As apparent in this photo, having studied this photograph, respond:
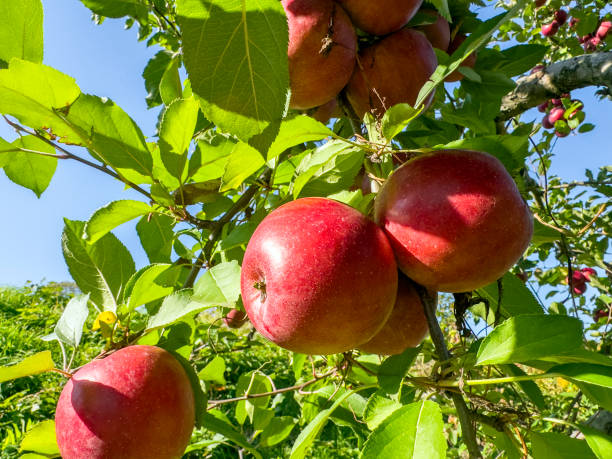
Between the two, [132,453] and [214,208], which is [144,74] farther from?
[132,453]

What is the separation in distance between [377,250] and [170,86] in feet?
2.22

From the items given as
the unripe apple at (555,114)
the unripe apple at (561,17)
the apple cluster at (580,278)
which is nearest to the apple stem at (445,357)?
the apple cluster at (580,278)

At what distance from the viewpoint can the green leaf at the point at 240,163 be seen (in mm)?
681

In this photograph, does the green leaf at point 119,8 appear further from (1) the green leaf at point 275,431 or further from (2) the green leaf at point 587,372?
(1) the green leaf at point 275,431

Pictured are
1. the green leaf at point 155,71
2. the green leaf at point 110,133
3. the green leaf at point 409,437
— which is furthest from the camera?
the green leaf at point 155,71

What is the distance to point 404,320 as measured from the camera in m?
0.73

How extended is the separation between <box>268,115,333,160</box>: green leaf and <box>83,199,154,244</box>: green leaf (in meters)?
0.32

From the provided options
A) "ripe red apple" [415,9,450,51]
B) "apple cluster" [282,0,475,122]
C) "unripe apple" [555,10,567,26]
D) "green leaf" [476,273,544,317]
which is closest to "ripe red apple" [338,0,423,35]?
"apple cluster" [282,0,475,122]

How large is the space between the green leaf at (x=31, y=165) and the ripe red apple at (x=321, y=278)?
1.92 feet

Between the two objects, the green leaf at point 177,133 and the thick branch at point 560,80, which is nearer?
the green leaf at point 177,133

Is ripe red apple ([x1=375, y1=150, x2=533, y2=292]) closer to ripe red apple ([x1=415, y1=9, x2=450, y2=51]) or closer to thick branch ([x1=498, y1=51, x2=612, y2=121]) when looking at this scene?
ripe red apple ([x1=415, y1=9, x2=450, y2=51])

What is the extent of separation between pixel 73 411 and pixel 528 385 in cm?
74

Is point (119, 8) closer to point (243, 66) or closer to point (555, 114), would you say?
point (243, 66)

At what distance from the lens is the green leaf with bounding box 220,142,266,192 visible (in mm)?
681
